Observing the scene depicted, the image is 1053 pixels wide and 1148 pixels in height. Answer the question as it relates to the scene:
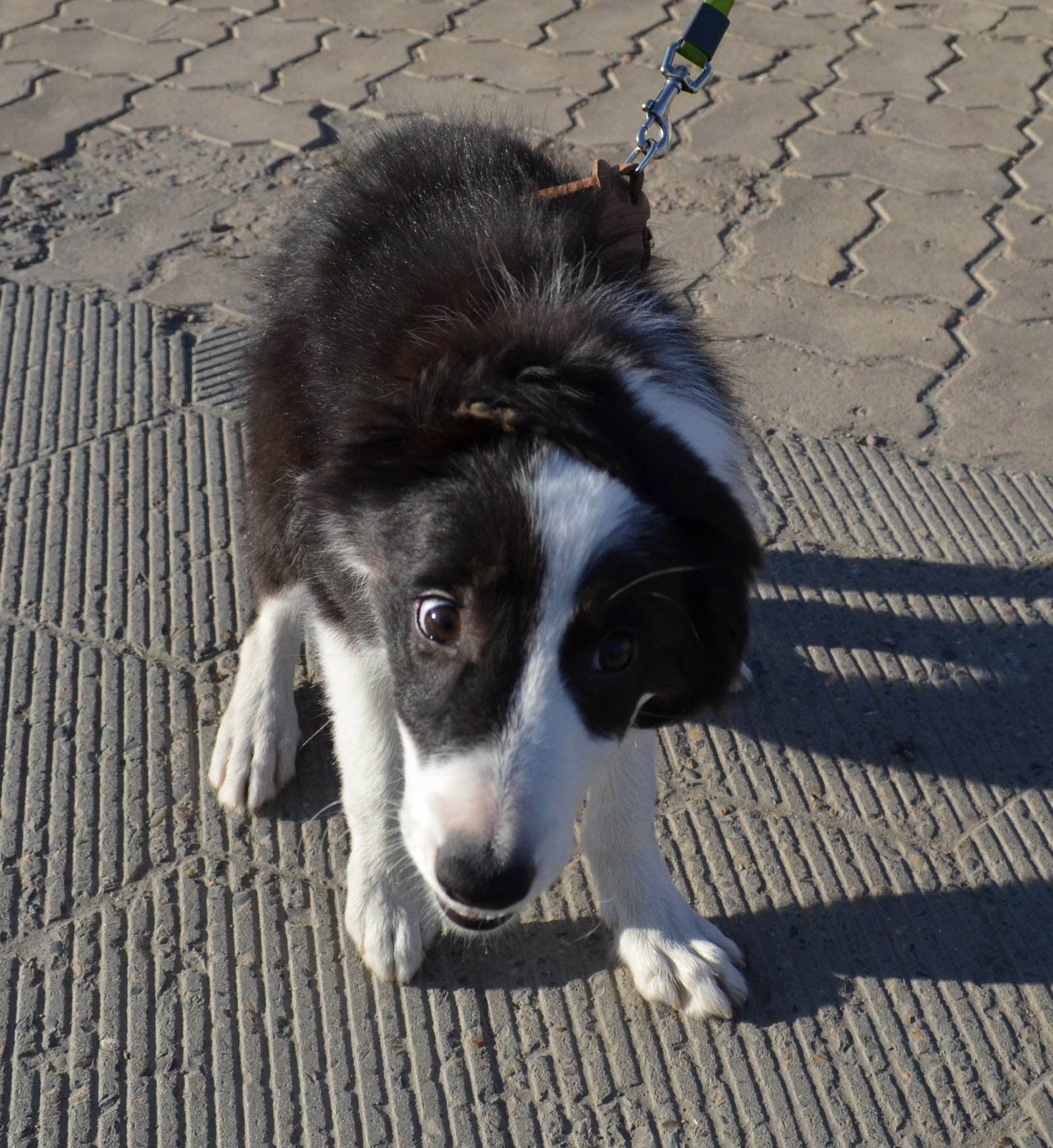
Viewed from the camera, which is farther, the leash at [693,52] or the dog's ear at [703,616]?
the leash at [693,52]

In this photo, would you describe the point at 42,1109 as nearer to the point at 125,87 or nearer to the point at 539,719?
the point at 539,719

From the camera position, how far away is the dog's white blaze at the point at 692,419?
202 centimetres

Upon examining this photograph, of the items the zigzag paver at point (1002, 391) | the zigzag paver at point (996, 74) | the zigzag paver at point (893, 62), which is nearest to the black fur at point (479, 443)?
the zigzag paver at point (1002, 391)

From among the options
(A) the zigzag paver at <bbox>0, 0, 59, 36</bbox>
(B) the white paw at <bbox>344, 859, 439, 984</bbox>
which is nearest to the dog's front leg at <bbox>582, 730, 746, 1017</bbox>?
(B) the white paw at <bbox>344, 859, 439, 984</bbox>

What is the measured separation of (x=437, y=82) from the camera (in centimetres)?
574

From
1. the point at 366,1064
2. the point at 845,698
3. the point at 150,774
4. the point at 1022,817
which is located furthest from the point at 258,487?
the point at 1022,817

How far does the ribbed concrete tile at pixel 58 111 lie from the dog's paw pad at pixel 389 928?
3.96 meters

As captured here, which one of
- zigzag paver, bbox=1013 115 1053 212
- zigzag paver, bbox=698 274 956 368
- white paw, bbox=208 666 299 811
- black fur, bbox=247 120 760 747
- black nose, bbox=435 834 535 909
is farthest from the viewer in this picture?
zigzag paver, bbox=1013 115 1053 212

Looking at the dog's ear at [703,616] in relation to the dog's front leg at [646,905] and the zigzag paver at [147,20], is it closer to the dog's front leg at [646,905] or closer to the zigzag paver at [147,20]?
the dog's front leg at [646,905]

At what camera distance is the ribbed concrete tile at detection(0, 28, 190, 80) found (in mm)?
5809

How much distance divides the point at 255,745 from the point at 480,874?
114cm

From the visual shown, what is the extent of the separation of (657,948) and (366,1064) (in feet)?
1.97

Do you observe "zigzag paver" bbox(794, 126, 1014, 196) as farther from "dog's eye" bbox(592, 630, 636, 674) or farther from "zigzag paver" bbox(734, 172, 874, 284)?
"dog's eye" bbox(592, 630, 636, 674)

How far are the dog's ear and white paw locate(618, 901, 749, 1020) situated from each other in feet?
1.78
